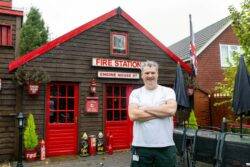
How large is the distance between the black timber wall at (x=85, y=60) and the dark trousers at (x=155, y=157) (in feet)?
24.5

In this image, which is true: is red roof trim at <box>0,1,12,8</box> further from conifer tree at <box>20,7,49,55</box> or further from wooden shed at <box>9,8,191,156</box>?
conifer tree at <box>20,7,49,55</box>

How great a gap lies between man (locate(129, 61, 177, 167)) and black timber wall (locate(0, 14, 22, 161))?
730cm

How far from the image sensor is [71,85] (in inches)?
480

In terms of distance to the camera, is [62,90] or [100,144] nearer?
[62,90]

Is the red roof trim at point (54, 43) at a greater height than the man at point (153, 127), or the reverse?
the red roof trim at point (54, 43)

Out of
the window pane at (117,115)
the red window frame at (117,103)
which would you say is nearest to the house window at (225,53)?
the red window frame at (117,103)

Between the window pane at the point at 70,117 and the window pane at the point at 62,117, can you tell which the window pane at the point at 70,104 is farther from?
the window pane at the point at 62,117

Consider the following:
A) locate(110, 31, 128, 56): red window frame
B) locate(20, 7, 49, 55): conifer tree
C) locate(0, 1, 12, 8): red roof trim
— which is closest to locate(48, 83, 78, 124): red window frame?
locate(110, 31, 128, 56): red window frame

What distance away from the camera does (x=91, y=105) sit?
12.3m

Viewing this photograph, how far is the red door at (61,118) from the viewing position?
38.2ft

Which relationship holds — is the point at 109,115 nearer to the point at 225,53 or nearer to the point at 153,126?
the point at 153,126

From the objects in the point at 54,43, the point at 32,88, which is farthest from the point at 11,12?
the point at 32,88

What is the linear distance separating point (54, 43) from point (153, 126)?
805cm

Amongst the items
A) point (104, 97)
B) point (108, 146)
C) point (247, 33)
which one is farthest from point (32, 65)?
point (247, 33)
